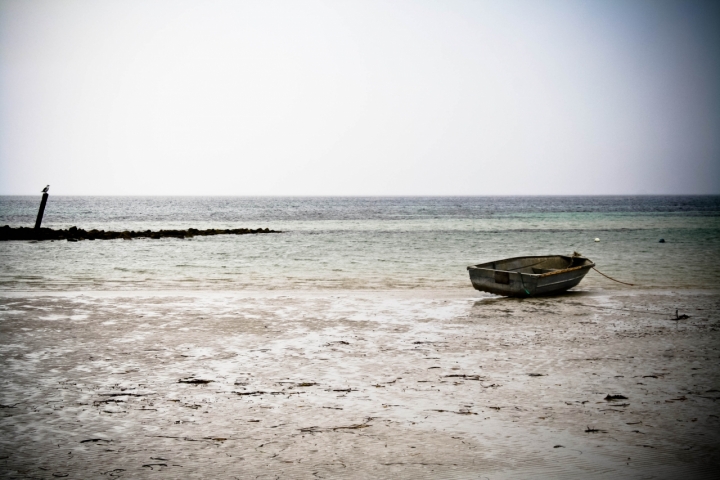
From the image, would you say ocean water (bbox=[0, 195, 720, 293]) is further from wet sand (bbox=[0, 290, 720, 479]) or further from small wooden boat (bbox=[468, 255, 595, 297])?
wet sand (bbox=[0, 290, 720, 479])

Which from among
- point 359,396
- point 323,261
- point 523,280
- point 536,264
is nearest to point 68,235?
point 323,261

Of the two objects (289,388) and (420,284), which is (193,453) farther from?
(420,284)

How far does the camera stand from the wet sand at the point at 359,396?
537cm

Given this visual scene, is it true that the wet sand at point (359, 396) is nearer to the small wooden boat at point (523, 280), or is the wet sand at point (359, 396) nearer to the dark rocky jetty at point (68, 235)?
the small wooden boat at point (523, 280)

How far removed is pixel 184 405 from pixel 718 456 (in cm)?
602

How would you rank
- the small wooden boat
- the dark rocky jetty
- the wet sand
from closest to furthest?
the wet sand < the small wooden boat < the dark rocky jetty

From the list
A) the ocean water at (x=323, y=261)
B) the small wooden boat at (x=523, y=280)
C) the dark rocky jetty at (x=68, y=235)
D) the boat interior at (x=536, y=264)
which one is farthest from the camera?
the dark rocky jetty at (x=68, y=235)

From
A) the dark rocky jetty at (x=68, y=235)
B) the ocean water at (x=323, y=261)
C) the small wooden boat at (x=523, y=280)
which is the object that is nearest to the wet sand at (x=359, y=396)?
the small wooden boat at (x=523, y=280)

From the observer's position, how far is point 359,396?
7.25 meters

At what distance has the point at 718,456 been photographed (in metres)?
5.49

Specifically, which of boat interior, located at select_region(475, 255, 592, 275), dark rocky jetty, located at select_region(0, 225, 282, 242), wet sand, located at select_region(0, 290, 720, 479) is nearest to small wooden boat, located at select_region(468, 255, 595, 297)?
boat interior, located at select_region(475, 255, 592, 275)

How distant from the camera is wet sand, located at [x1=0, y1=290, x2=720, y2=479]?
5.37 meters

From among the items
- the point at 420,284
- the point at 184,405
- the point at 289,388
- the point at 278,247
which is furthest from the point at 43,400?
the point at 278,247

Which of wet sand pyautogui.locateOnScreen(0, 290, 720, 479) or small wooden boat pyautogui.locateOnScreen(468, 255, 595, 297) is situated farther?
small wooden boat pyautogui.locateOnScreen(468, 255, 595, 297)
